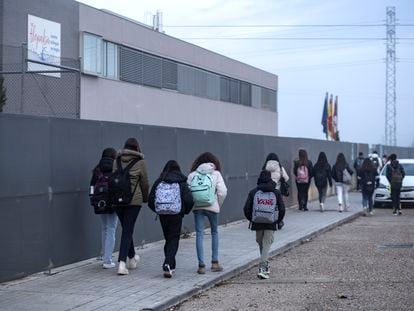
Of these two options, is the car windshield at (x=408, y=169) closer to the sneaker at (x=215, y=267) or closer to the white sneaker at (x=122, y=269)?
the sneaker at (x=215, y=267)

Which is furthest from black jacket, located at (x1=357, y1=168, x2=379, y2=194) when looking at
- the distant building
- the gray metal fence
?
the gray metal fence

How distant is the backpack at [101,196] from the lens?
9.71 meters

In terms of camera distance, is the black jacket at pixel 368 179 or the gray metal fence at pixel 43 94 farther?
the black jacket at pixel 368 179

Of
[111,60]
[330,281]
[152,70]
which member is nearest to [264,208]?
[330,281]

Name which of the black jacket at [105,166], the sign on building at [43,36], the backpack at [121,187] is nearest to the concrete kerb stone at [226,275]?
the backpack at [121,187]

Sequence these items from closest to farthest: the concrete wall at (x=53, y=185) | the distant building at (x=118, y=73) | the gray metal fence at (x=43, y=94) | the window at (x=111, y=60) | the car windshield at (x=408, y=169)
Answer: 1. the concrete wall at (x=53, y=185)
2. the gray metal fence at (x=43, y=94)
3. the distant building at (x=118, y=73)
4. the car windshield at (x=408, y=169)
5. the window at (x=111, y=60)

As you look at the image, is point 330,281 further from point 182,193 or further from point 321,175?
point 321,175

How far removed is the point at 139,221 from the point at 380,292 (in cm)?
488

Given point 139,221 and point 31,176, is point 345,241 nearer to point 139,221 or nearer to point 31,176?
point 139,221

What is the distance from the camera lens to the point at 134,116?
35.3 meters

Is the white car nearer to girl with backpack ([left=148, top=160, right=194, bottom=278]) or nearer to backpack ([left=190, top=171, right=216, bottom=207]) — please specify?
backpack ([left=190, top=171, right=216, bottom=207])

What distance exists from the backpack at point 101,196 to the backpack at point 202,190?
1.24m

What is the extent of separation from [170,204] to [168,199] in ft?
0.26

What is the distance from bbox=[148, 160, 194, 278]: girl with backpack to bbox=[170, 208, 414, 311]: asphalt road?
83 cm
